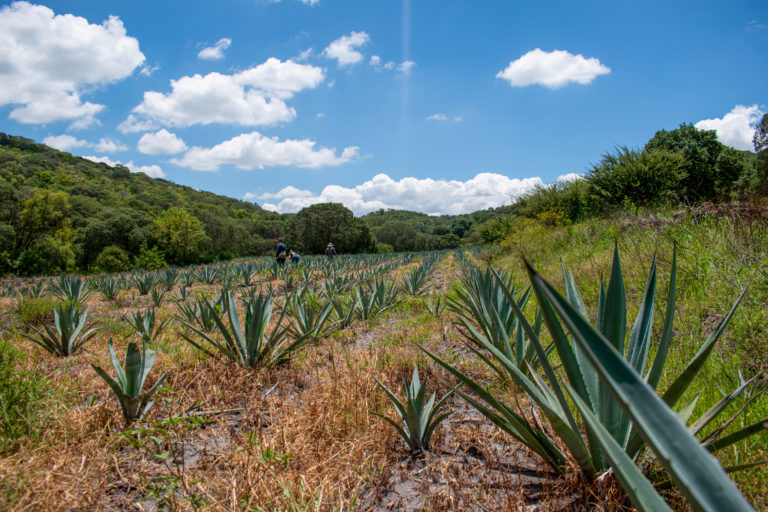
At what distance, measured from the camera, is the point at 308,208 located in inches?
2132

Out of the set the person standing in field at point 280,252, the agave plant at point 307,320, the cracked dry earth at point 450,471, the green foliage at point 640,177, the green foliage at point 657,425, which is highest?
the green foliage at point 640,177

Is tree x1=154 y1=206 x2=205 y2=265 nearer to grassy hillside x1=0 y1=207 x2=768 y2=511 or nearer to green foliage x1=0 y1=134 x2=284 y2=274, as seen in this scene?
green foliage x1=0 y1=134 x2=284 y2=274

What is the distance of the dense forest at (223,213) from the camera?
12.2 m

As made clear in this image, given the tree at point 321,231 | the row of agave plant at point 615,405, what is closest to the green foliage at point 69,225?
the tree at point 321,231

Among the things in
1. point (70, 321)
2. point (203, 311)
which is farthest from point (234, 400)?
point (70, 321)

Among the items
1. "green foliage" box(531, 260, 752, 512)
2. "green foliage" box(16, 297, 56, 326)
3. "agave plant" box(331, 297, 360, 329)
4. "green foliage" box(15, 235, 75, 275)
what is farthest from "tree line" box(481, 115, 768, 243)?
"green foliage" box(15, 235, 75, 275)

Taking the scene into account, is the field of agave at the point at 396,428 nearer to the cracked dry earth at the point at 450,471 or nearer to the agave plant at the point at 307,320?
the cracked dry earth at the point at 450,471

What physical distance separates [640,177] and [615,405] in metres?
13.8

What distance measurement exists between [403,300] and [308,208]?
50476 millimetres

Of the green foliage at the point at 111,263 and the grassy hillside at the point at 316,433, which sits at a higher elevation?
the green foliage at the point at 111,263

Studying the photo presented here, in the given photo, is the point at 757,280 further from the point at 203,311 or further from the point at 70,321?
the point at 70,321

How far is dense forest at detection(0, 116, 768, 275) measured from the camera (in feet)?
39.9

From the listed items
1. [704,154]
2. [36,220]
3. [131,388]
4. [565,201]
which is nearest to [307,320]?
[131,388]

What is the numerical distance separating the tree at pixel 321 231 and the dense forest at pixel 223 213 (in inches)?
6.1
